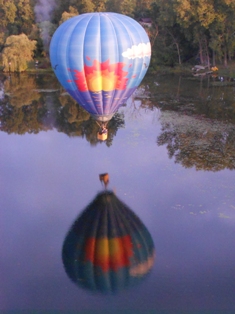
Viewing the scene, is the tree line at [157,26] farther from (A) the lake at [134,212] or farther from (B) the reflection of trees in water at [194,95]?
(A) the lake at [134,212]

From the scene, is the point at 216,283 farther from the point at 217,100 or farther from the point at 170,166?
the point at 217,100

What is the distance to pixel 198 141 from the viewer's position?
11781 mm

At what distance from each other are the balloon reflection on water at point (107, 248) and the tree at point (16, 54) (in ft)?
59.5

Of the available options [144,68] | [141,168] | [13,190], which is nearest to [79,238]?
[13,190]

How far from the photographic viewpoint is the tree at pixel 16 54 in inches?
960

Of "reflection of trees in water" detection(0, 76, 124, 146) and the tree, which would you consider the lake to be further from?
the tree

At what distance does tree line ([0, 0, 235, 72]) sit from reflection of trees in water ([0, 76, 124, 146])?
6.79 metres

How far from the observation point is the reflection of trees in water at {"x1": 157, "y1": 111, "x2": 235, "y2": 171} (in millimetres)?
10484

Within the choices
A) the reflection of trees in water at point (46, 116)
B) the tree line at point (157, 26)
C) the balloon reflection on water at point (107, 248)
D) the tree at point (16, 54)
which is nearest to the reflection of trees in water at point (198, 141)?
the reflection of trees in water at point (46, 116)

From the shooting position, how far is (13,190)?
30.8ft

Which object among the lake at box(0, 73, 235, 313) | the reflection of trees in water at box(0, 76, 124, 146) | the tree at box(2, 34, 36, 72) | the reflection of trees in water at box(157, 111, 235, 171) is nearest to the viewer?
the lake at box(0, 73, 235, 313)

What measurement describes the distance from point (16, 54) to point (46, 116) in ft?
36.3

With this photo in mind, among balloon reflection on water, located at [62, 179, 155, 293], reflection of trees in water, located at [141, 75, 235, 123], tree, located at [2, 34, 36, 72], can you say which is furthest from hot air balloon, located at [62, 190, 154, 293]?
tree, located at [2, 34, 36, 72]

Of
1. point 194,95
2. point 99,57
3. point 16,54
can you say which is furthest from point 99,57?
point 16,54
